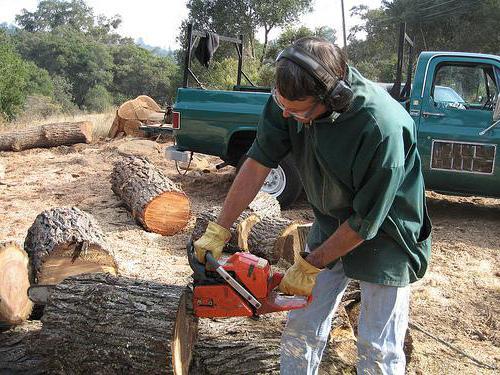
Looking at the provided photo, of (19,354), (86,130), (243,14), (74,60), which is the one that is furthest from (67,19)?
(19,354)

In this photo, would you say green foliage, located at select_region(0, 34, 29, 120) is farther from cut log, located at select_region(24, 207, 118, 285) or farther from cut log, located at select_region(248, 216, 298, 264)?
cut log, located at select_region(24, 207, 118, 285)

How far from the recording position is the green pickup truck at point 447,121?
19.6 ft

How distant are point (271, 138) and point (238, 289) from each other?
67cm

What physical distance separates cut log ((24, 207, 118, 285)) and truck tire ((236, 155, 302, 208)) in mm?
3056

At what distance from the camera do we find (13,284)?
3416 mm

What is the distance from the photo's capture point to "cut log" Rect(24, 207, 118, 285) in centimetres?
363

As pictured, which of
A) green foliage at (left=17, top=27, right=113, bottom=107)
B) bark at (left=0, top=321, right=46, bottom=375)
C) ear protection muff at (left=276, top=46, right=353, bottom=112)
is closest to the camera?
ear protection muff at (left=276, top=46, right=353, bottom=112)

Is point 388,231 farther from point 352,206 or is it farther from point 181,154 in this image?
point 181,154

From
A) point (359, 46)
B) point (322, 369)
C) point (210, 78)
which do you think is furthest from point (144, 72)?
point (322, 369)

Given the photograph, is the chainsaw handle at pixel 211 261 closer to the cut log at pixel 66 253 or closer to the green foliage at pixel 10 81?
the cut log at pixel 66 253

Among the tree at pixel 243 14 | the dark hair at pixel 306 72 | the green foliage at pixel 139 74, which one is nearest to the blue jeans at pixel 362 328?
the dark hair at pixel 306 72

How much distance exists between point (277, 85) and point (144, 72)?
51.8 meters

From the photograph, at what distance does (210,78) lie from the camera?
1983 centimetres

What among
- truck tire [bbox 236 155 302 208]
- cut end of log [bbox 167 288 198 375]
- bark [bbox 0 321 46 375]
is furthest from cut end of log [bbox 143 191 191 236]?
cut end of log [bbox 167 288 198 375]
